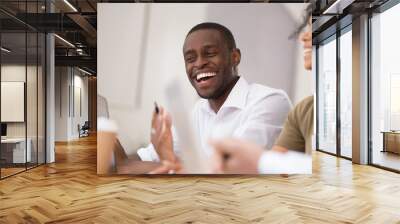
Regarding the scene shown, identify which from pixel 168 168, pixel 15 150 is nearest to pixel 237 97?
pixel 168 168

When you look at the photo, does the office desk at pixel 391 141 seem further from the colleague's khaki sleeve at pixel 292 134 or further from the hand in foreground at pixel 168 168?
the hand in foreground at pixel 168 168

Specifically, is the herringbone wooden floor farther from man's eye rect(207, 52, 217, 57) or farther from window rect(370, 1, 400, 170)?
man's eye rect(207, 52, 217, 57)

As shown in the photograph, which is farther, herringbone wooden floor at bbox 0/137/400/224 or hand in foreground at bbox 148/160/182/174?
hand in foreground at bbox 148/160/182/174

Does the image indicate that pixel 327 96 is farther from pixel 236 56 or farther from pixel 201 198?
pixel 201 198

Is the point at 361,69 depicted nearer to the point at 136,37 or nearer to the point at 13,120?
the point at 136,37

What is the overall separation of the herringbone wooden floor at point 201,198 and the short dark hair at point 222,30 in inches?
86.2

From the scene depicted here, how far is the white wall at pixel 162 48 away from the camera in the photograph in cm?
640

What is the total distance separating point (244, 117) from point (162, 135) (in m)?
1.34

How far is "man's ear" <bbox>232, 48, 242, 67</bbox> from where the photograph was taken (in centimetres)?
637

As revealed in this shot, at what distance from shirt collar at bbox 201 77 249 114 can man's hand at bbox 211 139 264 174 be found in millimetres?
551

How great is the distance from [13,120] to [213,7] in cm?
392

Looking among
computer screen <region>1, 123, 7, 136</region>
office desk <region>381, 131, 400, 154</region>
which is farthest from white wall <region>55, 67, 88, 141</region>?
office desk <region>381, 131, 400, 154</region>

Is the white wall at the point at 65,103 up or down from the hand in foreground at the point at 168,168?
up

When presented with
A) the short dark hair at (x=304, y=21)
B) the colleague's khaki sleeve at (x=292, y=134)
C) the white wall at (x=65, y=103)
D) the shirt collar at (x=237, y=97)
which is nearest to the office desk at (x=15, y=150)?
the shirt collar at (x=237, y=97)
